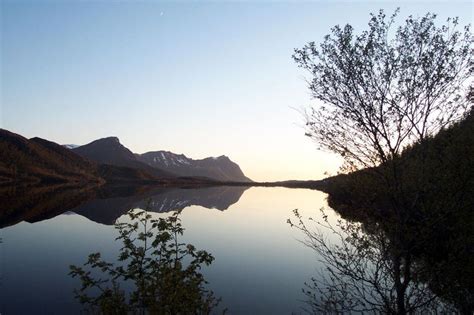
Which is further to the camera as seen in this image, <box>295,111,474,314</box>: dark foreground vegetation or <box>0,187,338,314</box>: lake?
<box>0,187,338,314</box>: lake

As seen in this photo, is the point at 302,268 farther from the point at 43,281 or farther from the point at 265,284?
the point at 43,281

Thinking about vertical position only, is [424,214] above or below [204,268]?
above

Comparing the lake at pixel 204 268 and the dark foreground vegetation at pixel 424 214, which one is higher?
the dark foreground vegetation at pixel 424 214

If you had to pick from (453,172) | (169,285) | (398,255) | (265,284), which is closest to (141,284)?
(169,285)

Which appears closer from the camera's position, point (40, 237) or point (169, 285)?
point (169, 285)

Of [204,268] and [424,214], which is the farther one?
[204,268]

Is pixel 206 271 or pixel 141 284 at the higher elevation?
pixel 141 284

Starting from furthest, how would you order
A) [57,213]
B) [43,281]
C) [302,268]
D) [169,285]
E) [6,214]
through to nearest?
[57,213] < [6,214] < [302,268] < [43,281] < [169,285]

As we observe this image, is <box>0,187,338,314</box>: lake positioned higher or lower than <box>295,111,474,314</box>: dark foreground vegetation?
lower

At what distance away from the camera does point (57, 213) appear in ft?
221

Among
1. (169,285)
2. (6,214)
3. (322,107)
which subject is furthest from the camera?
(6,214)

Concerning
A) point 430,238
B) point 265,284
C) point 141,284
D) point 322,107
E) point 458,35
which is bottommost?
point 265,284

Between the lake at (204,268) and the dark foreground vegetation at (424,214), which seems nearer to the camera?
the dark foreground vegetation at (424,214)

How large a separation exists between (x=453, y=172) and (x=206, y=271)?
2111 centimetres
